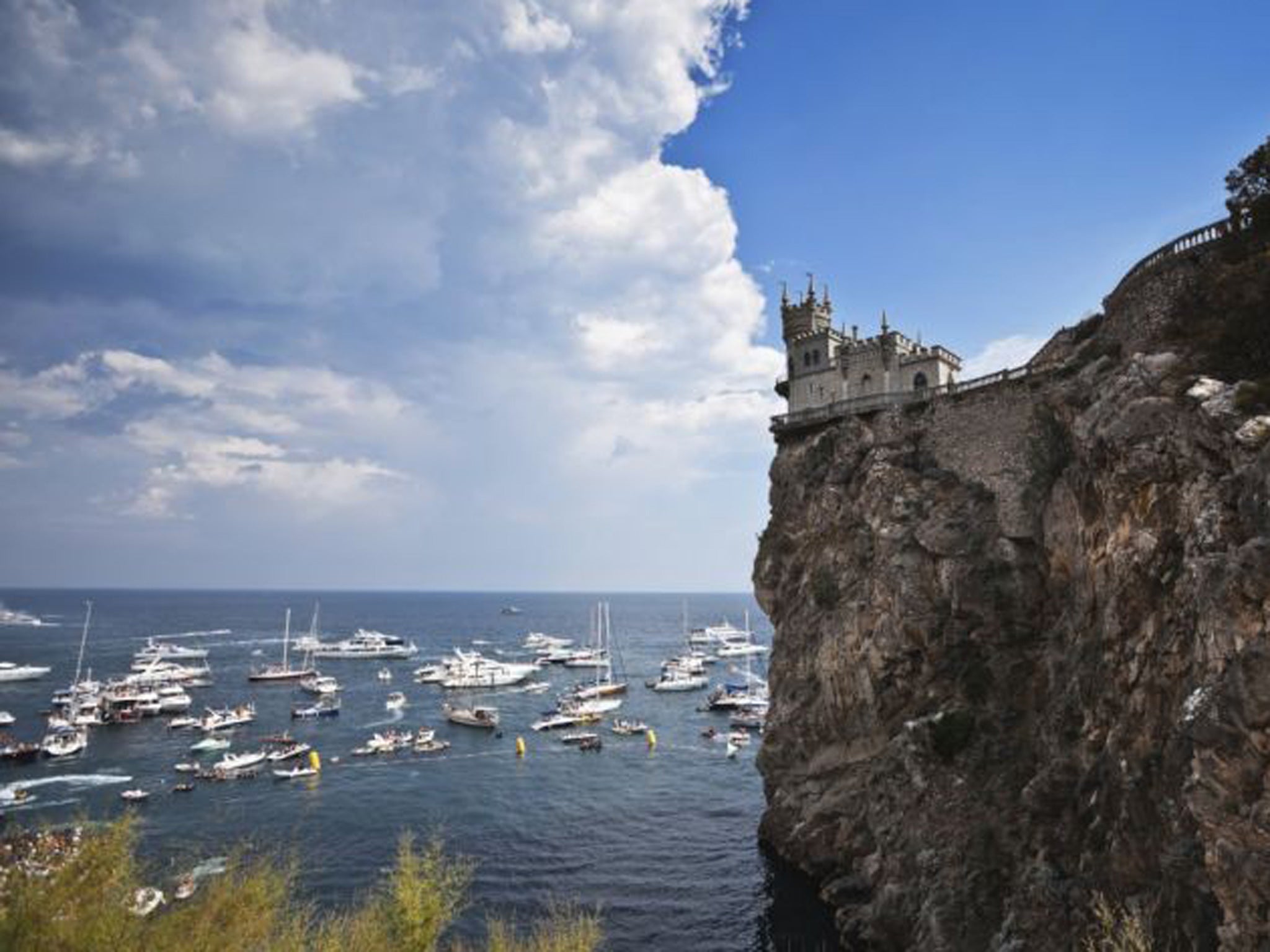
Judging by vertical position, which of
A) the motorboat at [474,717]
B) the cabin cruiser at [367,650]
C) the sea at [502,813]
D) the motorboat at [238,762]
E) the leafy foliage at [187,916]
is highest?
the cabin cruiser at [367,650]

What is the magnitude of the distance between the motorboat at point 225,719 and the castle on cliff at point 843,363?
59718mm

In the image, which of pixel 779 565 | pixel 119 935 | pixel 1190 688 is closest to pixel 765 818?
pixel 779 565

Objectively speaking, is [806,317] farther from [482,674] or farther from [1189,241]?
[482,674]

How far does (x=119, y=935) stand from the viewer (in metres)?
16.2

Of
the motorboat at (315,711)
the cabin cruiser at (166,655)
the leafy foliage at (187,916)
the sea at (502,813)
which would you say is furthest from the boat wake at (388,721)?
the leafy foliage at (187,916)

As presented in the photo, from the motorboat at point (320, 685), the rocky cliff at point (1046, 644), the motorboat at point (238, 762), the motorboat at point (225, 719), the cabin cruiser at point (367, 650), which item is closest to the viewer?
the rocky cliff at point (1046, 644)

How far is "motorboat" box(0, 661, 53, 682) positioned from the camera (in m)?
103

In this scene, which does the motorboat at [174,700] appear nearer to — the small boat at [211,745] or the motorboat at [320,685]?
the motorboat at [320,685]

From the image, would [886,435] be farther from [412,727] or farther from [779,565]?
[412,727]

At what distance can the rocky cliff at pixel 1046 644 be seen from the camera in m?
18.7

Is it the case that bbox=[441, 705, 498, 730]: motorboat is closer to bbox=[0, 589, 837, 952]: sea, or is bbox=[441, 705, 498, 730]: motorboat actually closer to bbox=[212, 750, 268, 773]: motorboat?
bbox=[0, 589, 837, 952]: sea

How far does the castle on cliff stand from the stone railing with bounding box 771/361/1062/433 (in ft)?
2.11

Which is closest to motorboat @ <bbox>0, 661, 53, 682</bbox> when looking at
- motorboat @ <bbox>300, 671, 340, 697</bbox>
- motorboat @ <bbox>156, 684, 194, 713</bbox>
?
motorboat @ <bbox>156, 684, 194, 713</bbox>

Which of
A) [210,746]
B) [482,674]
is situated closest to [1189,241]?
[210,746]
